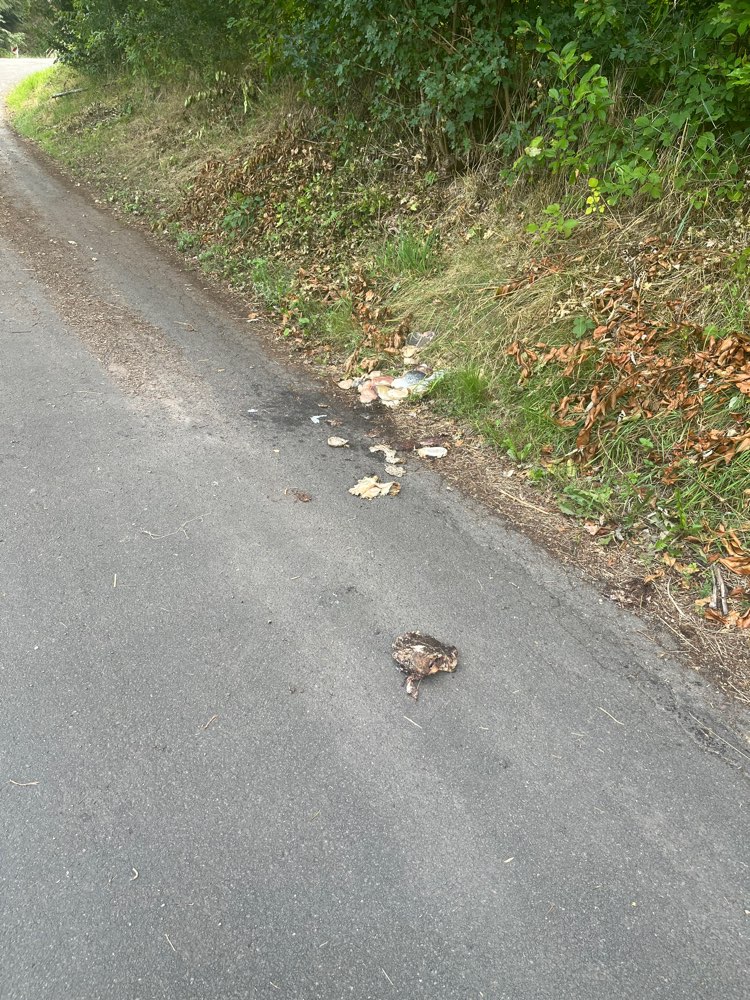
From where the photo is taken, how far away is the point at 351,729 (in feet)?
9.14

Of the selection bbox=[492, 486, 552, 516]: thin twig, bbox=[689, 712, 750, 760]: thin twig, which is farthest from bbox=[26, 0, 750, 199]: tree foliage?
bbox=[689, 712, 750, 760]: thin twig

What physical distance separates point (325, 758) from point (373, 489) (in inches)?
74.9

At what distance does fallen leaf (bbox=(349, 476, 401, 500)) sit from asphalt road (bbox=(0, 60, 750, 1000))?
0.30 feet

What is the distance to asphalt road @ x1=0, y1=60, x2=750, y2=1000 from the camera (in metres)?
2.13

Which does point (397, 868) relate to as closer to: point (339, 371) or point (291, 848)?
point (291, 848)

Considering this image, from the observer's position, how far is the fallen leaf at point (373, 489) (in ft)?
13.8

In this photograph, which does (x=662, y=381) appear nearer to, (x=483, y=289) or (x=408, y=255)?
(x=483, y=289)

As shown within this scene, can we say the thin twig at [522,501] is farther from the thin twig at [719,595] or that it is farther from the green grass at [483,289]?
the thin twig at [719,595]

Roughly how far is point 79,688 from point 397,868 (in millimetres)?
1480

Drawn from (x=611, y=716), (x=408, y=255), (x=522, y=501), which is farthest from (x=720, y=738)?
(x=408, y=255)

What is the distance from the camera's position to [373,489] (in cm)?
425

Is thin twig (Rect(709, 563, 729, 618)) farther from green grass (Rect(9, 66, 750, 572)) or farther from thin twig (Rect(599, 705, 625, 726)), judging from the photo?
thin twig (Rect(599, 705, 625, 726))

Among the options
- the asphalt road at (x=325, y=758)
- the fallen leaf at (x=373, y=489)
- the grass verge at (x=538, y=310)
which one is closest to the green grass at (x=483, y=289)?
the grass verge at (x=538, y=310)

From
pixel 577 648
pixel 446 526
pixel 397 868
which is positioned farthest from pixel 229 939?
pixel 446 526
